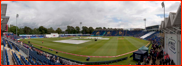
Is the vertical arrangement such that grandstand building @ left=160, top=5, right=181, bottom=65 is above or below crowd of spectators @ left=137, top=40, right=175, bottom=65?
above

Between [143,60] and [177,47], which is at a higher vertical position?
[177,47]

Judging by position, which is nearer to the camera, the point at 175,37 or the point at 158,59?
the point at 175,37

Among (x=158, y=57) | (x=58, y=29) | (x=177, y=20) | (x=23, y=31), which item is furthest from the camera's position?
(x=58, y=29)

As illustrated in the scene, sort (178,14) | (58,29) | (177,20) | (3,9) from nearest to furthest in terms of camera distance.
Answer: (3,9), (178,14), (177,20), (58,29)

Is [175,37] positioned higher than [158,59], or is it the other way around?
[175,37]

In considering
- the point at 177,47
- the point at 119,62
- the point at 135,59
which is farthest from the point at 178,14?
the point at 119,62

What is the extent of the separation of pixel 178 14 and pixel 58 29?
13540 cm

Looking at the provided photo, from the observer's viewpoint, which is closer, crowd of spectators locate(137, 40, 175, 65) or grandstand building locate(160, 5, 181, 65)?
grandstand building locate(160, 5, 181, 65)

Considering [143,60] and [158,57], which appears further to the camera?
[158,57]

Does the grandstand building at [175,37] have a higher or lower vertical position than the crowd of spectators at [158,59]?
higher

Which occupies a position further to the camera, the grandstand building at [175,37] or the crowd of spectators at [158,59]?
the crowd of spectators at [158,59]

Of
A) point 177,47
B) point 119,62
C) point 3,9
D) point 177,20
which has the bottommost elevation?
point 119,62

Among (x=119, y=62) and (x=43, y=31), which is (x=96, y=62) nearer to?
(x=119, y=62)

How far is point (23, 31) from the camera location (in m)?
101
